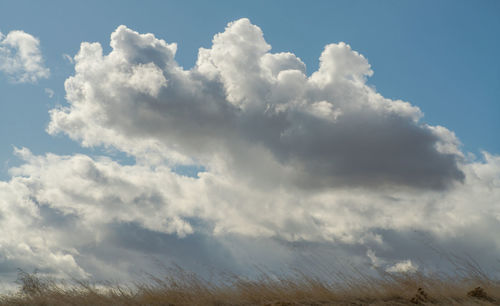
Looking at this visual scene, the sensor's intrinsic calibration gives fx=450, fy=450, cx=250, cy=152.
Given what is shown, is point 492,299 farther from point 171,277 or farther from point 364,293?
point 171,277

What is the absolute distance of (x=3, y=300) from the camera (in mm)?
14352

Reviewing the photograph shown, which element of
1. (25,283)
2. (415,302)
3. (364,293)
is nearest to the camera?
(415,302)

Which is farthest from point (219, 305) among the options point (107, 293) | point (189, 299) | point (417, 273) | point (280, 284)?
point (417, 273)

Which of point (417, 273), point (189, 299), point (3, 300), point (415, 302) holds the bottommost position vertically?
point (3, 300)

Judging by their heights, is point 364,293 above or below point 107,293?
above

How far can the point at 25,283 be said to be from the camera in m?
14.9

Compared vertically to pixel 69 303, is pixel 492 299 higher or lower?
higher

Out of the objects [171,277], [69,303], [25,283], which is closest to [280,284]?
[171,277]

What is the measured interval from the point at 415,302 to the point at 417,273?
7.87ft

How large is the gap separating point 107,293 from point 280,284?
17.8ft

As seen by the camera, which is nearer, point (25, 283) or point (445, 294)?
point (445, 294)

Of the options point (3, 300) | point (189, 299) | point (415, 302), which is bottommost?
point (3, 300)

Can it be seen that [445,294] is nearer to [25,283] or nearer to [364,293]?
[364,293]

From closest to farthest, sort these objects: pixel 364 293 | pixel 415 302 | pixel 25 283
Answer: pixel 415 302, pixel 364 293, pixel 25 283
